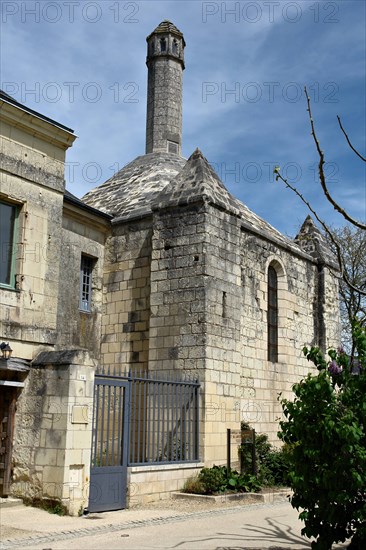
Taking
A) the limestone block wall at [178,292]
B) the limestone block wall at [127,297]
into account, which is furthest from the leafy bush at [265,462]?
the limestone block wall at [127,297]

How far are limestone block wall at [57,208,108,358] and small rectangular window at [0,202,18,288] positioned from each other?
1861 mm

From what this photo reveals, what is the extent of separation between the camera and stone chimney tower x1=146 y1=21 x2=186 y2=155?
19.5 meters

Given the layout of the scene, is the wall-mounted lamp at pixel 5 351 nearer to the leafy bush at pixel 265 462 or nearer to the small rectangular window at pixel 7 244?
the small rectangular window at pixel 7 244

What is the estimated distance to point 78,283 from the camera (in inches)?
498

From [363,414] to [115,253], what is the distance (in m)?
8.88

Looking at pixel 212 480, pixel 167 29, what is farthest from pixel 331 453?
pixel 167 29

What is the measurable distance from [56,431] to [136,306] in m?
4.37

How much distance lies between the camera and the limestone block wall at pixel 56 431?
9.08 metres

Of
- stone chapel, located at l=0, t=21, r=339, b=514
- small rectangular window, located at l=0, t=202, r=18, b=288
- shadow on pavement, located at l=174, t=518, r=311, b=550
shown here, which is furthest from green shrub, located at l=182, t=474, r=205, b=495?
small rectangular window, located at l=0, t=202, r=18, b=288

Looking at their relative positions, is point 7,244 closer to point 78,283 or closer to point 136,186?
point 78,283

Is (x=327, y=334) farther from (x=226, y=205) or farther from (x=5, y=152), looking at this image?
(x=5, y=152)

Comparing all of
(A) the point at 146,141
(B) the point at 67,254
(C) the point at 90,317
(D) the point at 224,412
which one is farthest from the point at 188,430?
(A) the point at 146,141

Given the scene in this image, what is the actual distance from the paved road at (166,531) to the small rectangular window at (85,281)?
187 inches

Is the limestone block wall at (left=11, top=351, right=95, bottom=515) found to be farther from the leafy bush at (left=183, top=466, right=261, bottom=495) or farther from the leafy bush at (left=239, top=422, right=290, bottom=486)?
the leafy bush at (left=239, top=422, right=290, bottom=486)
